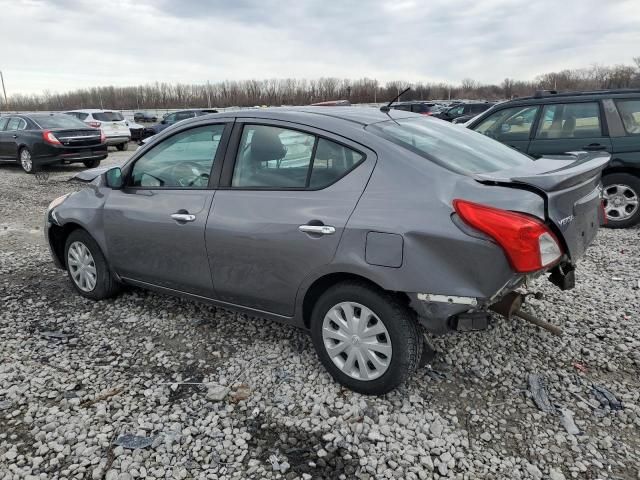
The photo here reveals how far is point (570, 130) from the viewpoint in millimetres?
6633

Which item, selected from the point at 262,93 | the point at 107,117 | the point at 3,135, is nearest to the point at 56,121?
the point at 3,135

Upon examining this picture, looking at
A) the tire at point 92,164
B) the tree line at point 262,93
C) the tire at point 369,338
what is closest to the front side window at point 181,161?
the tire at point 369,338

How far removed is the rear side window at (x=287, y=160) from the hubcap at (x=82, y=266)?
1859mm

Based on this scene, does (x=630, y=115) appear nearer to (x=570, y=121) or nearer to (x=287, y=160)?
(x=570, y=121)

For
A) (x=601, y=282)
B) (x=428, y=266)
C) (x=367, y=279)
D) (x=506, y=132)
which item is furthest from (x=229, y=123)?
(x=506, y=132)

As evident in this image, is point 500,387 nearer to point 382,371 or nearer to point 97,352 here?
point 382,371

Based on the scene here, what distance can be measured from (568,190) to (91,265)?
3767 mm

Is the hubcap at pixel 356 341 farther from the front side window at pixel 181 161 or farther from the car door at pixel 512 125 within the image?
the car door at pixel 512 125

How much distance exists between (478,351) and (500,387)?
0.41 m

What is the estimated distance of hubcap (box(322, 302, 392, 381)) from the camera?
2822 millimetres

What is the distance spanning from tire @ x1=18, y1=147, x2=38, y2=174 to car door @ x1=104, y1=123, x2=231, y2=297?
35.2 ft

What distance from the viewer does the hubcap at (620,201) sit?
6477mm

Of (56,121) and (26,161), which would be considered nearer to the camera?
(26,161)

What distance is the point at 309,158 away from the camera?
3.03 meters
